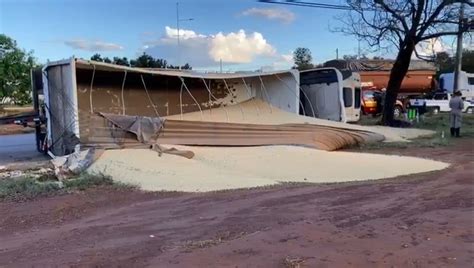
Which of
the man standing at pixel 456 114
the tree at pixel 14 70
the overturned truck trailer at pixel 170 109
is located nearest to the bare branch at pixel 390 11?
the man standing at pixel 456 114

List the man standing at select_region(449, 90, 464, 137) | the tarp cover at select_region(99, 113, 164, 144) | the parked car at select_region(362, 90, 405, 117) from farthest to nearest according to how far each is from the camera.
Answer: the parked car at select_region(362, 90, 405, 117) → the man standing at select_region(449, 90, 464, 137) → the tarp cover at select_region(99, 113, 164, 144)

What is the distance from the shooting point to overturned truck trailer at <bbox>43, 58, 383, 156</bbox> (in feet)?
44.5

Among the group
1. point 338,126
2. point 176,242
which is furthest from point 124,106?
point 176,242

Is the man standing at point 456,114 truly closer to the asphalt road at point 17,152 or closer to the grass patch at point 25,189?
the asphalt road at point 17,152

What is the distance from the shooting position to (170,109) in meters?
18.5

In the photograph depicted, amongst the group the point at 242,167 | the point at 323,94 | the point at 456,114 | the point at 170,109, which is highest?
the point at 323,94

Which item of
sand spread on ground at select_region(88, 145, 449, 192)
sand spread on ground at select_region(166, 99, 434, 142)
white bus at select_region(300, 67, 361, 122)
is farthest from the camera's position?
white bus at select_region(300, 67, 361, 122)

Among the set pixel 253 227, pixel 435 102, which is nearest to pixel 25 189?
pixel 253 227

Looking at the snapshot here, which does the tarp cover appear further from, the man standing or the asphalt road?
the man standing

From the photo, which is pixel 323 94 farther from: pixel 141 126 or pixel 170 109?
pixel 141 126

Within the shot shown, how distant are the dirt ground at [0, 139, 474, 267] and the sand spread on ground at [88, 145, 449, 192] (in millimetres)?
875

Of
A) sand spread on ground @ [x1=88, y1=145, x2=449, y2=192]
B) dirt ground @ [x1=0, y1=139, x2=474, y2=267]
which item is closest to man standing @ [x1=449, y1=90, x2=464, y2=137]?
sand spread on ground @ [x1=88, y1=145, x2=449, y2=192]

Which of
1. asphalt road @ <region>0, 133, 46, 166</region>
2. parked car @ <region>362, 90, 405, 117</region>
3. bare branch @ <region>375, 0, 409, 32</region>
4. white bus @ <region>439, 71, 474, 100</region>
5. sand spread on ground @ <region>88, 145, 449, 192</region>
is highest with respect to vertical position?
bare branch @ <region>375, 0, 409, 32</region>

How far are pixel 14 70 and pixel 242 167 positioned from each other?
35588 mm
